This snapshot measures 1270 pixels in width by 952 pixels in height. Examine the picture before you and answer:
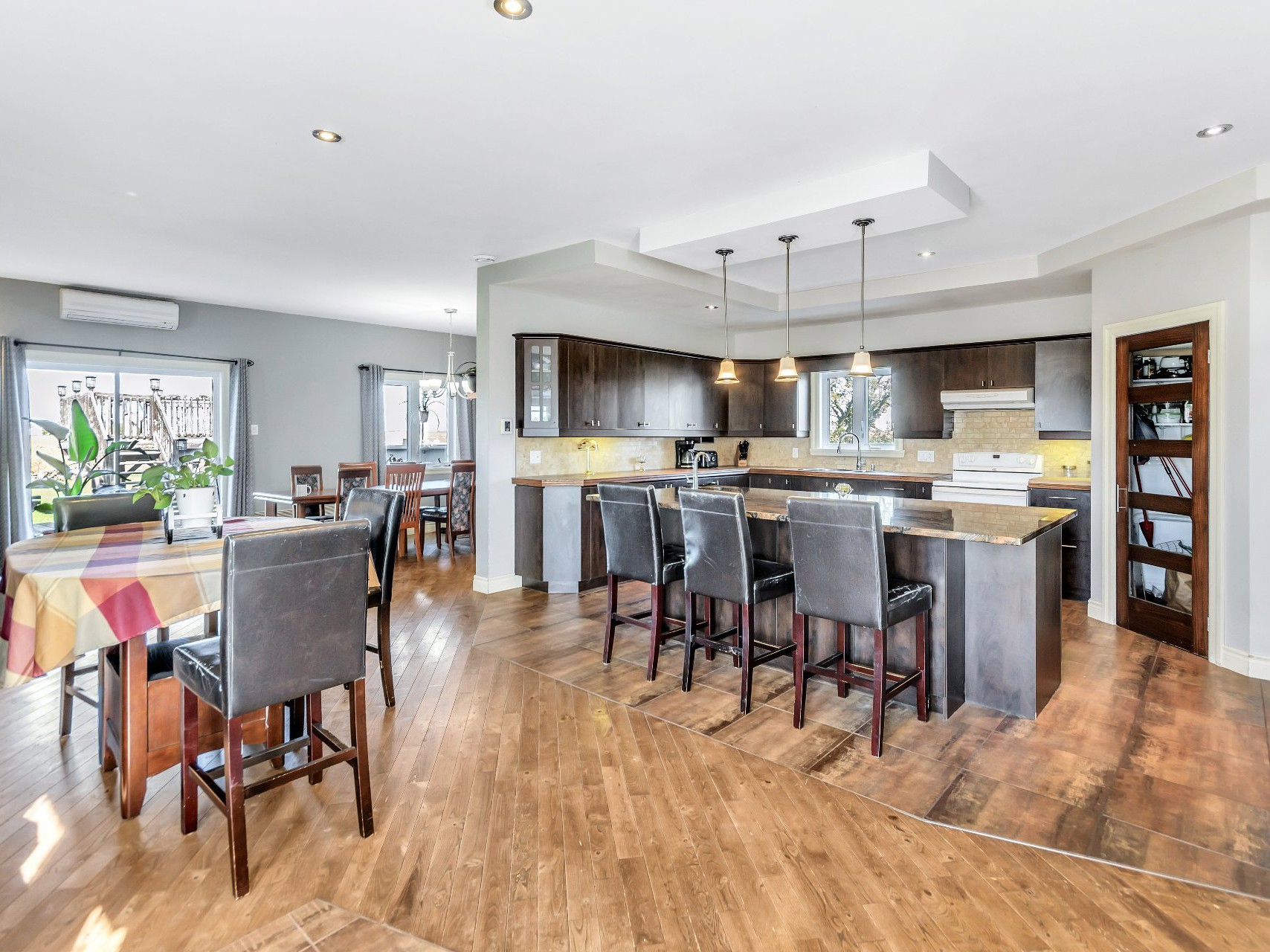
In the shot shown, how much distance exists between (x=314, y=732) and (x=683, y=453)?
17.6ft

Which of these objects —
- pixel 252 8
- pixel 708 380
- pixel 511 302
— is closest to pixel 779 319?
pixel 708 380

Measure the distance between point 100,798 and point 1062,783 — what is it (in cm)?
346

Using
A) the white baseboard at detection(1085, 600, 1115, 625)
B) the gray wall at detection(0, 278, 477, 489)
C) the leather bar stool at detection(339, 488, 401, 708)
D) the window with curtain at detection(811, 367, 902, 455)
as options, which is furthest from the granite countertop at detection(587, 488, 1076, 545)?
the gray wall at detection(0, 278, 477, 489)

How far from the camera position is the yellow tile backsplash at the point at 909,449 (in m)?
5.89

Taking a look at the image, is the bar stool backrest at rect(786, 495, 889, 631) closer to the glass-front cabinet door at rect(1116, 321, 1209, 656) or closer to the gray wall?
the glass-front cabinet door at rect(1116, 321, 1209, 656)

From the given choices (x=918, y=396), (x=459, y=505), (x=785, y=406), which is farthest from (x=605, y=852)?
(x=785, y=406)

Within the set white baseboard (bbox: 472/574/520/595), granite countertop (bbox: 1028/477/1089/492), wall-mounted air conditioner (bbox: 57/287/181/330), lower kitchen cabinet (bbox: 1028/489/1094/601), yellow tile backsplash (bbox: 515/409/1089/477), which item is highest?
wall-mounted air conditioner (bbox: 57/287/181/330)

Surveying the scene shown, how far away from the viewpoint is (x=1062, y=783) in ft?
8.27

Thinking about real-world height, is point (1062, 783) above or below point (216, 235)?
below

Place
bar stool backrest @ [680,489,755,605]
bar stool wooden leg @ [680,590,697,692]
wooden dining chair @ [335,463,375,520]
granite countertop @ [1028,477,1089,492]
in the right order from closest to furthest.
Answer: bar stool backrest @ [680,489,755,605]
bar stool wooden leg @ [680,590,697,692]
granite countertop @ [1028,477,1089,492]
wooden dining chair @ [335,463,375,520]

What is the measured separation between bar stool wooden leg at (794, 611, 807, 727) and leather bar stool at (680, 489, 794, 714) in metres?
0.18

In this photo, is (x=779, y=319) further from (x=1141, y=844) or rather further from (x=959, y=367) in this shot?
(x=1141, y=844)

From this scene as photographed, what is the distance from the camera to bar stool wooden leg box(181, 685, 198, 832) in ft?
7.20

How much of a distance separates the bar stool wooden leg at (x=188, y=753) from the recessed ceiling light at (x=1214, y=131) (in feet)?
15.1
